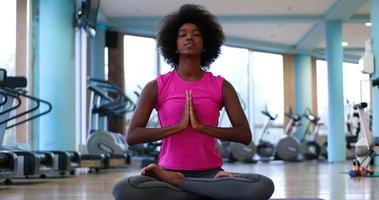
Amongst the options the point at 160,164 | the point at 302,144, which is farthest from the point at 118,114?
the point at 160,164

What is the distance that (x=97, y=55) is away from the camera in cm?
1073

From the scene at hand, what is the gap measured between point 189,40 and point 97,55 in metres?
8.71

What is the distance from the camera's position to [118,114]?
8711 mm

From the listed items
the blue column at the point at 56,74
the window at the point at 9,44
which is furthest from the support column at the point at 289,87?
the window at the point at 9,44

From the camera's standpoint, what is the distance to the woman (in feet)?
6.63

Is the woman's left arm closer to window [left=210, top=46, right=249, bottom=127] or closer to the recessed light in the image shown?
the recessed light

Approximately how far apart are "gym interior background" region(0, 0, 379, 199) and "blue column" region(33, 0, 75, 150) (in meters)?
0.01

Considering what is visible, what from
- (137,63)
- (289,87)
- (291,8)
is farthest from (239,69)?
(291,8)

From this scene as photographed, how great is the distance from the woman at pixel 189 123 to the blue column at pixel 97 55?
846cm

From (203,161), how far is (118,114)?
664 cm

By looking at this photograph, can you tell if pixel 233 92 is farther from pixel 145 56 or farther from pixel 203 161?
pixel 145 56

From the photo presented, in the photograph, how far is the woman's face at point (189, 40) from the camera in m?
2.24

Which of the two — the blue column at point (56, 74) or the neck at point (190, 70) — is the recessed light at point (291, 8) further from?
the neck at point (190, 70)

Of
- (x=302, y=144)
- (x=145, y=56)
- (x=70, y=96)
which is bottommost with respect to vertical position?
(x=302, y=144)
